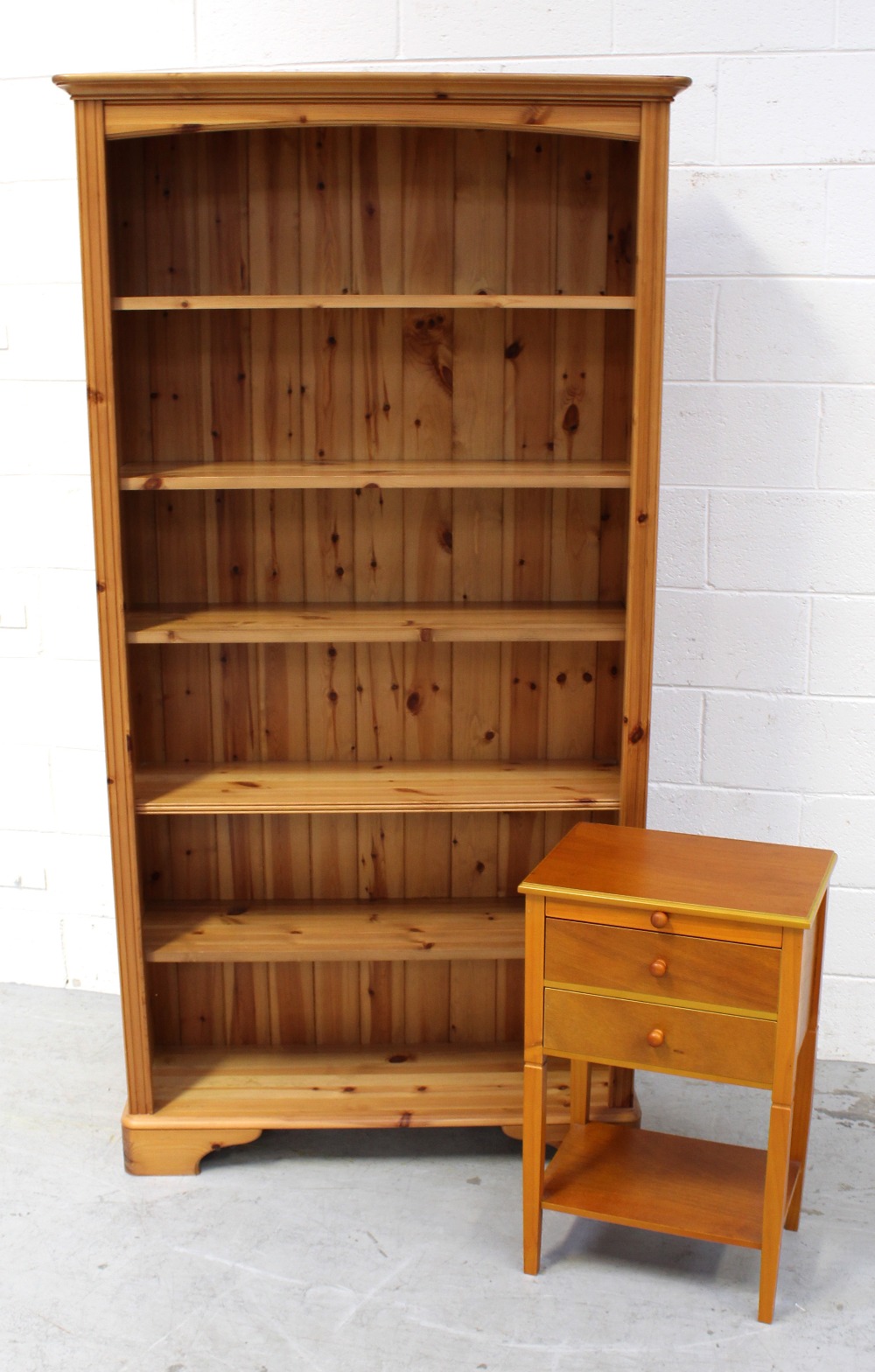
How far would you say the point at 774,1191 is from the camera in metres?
1.97

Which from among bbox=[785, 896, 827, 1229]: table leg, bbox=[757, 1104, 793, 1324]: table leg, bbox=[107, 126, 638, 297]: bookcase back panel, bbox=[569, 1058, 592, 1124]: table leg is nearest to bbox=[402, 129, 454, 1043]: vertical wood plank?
bbox=[107, 126, 638, 297]: bookcase back panel

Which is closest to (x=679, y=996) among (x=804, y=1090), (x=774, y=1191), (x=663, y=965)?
(x=663, y=965)

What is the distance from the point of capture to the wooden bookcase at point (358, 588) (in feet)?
7.72

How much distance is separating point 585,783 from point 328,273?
3.72 feet

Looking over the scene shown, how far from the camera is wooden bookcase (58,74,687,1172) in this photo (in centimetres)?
235

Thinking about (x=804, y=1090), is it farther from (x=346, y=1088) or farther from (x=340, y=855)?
(x=340, y=855)

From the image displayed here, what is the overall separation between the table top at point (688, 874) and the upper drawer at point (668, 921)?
2cm

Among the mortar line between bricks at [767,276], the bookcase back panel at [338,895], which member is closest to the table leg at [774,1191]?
the bookcase back panel at [338,895]

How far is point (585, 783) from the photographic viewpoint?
246 cm

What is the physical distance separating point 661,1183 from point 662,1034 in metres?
0.38

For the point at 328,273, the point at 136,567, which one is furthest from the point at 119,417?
the point at 328,273

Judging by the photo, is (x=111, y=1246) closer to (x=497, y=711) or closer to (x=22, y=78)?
(x=497, y=711)

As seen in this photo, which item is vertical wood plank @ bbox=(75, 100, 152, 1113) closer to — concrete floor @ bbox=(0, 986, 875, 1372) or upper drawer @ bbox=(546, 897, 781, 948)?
concrete floor @ bbox=(0, 986, 875, 1372)

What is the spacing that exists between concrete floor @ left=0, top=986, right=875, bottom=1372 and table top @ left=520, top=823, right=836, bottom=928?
70cm
